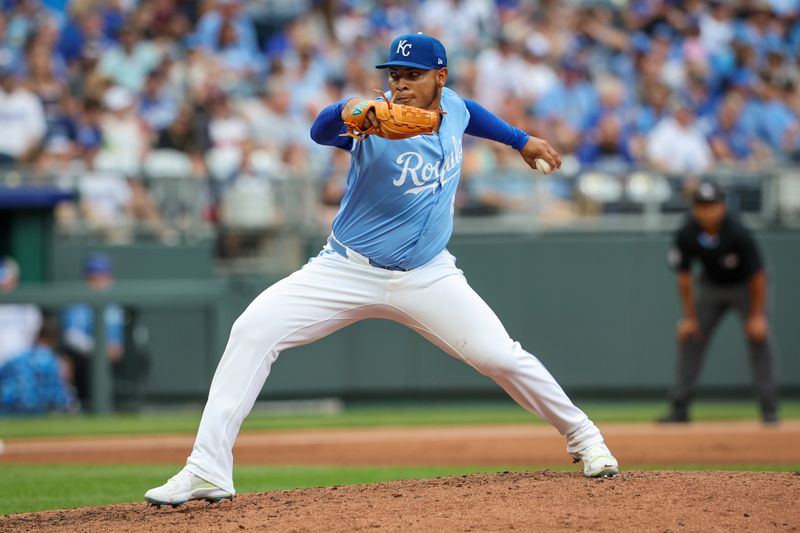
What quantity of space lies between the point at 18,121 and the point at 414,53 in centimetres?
872

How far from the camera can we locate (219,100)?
13.7 m

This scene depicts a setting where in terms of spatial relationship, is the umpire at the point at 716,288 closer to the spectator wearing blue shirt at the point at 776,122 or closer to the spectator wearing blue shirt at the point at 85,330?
the spectator wearing blue shirt at the point at 776,122

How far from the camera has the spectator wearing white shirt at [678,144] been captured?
46.0 feet

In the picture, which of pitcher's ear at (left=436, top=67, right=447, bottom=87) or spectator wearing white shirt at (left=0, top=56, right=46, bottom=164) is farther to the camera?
spectator wearing white shirt at (left=0, top=56, right=46, bottom=164)

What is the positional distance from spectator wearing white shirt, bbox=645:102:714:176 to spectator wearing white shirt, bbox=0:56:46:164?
701 cm

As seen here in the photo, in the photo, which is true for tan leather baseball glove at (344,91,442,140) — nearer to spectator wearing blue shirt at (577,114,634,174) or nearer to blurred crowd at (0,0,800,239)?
blurred crowd at (0,0,800,239)

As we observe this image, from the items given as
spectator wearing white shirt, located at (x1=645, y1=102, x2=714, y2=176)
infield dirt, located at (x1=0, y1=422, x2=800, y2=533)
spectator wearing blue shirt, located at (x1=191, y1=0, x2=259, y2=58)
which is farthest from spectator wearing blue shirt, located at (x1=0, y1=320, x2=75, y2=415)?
spectator wearing white shirt, located at (x1=645, y1=102, x2=714, y2=176)

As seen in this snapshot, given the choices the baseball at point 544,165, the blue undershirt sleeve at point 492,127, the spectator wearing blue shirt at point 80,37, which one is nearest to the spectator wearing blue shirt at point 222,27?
the spectator wearing blue shirt at point 80,37

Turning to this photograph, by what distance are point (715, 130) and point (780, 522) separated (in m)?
11.0

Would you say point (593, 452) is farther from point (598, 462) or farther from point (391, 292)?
point (391, 292)

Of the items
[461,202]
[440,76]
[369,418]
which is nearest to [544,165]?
[440,76]

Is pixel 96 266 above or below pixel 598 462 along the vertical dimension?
above

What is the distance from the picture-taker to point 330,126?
16.5 feet

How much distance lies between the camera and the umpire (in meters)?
10.2
